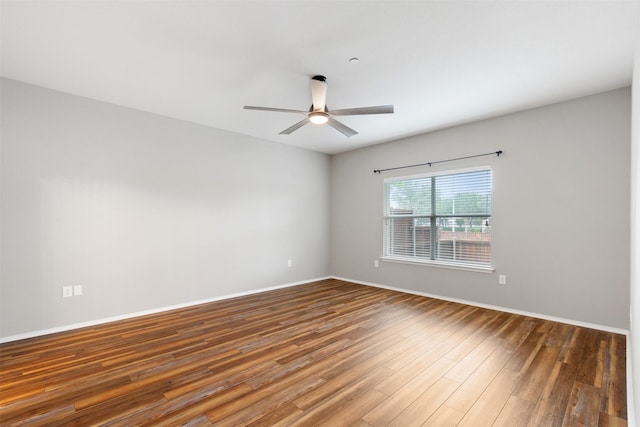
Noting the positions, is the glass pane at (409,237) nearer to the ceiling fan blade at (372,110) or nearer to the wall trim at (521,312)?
the wall trim at (521,312)

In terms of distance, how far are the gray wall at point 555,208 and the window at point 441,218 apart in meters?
0.18

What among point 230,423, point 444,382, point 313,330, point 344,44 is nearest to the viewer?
point 230,423

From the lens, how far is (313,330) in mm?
3229

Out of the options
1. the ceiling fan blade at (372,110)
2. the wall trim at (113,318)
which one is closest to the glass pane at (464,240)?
the ceiling fan blade at (372,110)

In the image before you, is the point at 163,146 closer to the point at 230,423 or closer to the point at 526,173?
the point at 230,423

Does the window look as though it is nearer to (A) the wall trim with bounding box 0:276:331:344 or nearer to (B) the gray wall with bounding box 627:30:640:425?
(B) the gray wall with bounding box 627:30:640:425

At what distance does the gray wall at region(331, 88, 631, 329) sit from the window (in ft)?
0.58

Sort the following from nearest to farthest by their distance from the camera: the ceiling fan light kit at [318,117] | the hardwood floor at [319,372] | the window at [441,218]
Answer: the hardwood floor at [319,372]
the ceiling fan light kit at [318,117]
the window at [441,218]

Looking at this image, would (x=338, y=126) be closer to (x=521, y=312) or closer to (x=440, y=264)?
(x=440, y=264)

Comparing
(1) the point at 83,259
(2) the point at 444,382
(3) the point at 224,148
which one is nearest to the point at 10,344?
(1) the point at 83,259

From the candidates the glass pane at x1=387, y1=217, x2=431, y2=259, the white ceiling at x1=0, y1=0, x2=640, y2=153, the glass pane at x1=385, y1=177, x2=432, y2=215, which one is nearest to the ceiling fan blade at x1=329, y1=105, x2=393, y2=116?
the white ceiling at x1=0, y1=0, x2=640, y2=153

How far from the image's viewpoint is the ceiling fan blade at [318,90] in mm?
2840

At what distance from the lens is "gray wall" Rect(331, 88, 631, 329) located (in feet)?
10.4

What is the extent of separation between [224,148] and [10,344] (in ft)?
10.8
